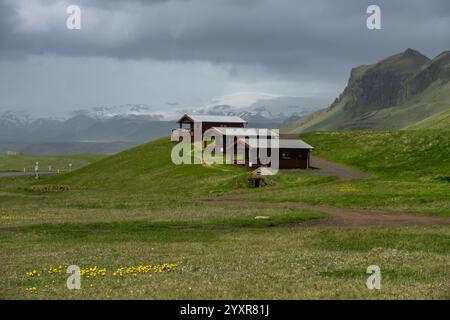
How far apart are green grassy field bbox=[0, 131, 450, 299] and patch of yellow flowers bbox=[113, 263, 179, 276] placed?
0.83 feet

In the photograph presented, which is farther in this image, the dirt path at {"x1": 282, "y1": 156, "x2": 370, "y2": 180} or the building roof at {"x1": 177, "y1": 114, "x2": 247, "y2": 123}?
the building roof at {"x1": 177, "y1": 114, "x2": 247, "y2": 123}

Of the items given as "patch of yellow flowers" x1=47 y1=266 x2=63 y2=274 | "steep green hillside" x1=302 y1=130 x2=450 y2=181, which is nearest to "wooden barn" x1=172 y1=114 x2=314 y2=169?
"steep green hillside" x1=302 y1=130 x2=450 y2=181

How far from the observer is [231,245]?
1325 inches

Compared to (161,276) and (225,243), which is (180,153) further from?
(161,276)

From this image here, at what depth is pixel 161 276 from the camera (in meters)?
22.3

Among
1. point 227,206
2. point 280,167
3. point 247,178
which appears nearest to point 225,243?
point 227,206

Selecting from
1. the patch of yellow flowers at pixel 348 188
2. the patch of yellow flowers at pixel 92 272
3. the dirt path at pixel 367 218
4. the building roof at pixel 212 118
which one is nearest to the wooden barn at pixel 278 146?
the building roof at pixel 212 118

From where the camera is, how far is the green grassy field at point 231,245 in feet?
62.8

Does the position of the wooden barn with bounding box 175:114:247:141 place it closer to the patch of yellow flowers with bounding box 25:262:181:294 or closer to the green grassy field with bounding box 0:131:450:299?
the green grassy field with bounding box 0:131:450:299

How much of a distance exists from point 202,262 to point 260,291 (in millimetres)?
8541

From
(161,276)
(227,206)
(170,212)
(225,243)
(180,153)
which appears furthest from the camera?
(180,153)

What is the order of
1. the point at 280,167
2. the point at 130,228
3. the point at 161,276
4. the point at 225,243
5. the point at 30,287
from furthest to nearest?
the point at 280,167
the point at 130,228
the point at 225,243
the point at 161,276
the point at 30,287

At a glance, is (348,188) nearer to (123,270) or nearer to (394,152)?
(394,152)

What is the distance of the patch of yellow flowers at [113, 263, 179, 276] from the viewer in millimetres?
23922
